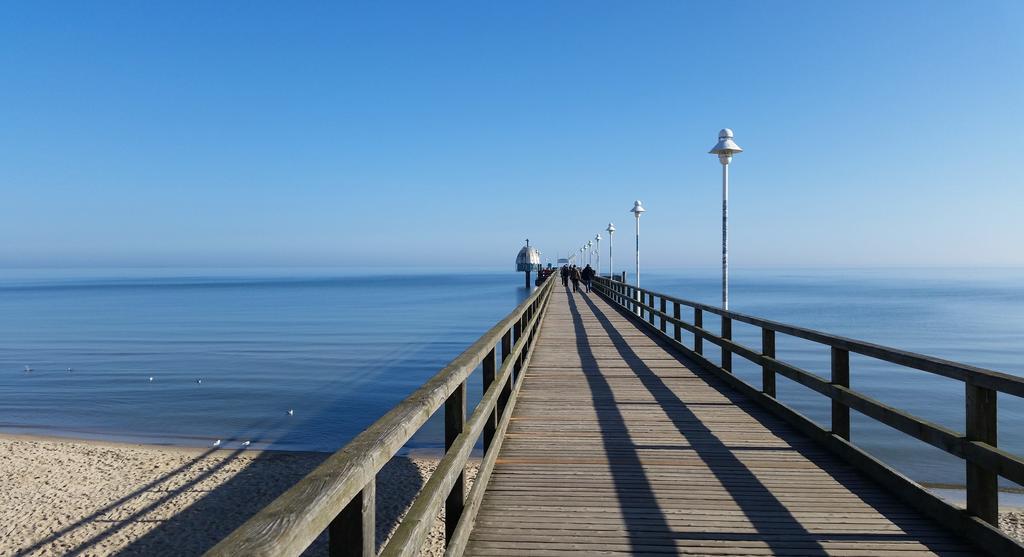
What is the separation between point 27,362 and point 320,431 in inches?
807

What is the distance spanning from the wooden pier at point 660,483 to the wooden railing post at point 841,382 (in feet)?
0.04

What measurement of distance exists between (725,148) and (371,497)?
10506 mm

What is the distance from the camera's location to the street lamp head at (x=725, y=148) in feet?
36.2

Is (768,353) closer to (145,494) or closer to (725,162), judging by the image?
(725,162)

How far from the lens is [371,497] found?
1.84 metres

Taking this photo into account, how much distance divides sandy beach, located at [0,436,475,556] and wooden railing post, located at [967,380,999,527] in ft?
17.9

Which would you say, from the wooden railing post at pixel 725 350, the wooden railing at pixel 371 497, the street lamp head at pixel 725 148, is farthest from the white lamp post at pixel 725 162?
the wooden railing at pixel 371 497

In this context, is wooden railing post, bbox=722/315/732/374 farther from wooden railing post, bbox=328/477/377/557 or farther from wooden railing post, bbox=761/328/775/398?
wooden railing post, bbox=328/477/377/557

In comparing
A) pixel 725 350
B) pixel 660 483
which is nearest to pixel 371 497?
pixel 660 483

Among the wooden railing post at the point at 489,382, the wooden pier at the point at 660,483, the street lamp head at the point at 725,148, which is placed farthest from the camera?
the street lamp head at the point at 725,148

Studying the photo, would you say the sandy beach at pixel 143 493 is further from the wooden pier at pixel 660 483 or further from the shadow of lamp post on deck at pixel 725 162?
the shadow of lamp post on deck at pixel 725 162

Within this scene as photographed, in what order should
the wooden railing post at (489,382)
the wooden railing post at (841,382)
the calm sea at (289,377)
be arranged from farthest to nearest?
the calm sea at (289,377) < the wooden railing post at (841,382) < the wooden railing post at (489,382)

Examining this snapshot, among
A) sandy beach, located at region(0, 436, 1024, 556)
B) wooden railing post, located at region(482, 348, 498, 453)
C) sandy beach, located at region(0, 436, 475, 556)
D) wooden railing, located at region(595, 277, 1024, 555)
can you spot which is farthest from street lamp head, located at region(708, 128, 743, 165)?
wooden railing post, located at region(482, 348, 498, 453)

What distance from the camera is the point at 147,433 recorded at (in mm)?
14555
